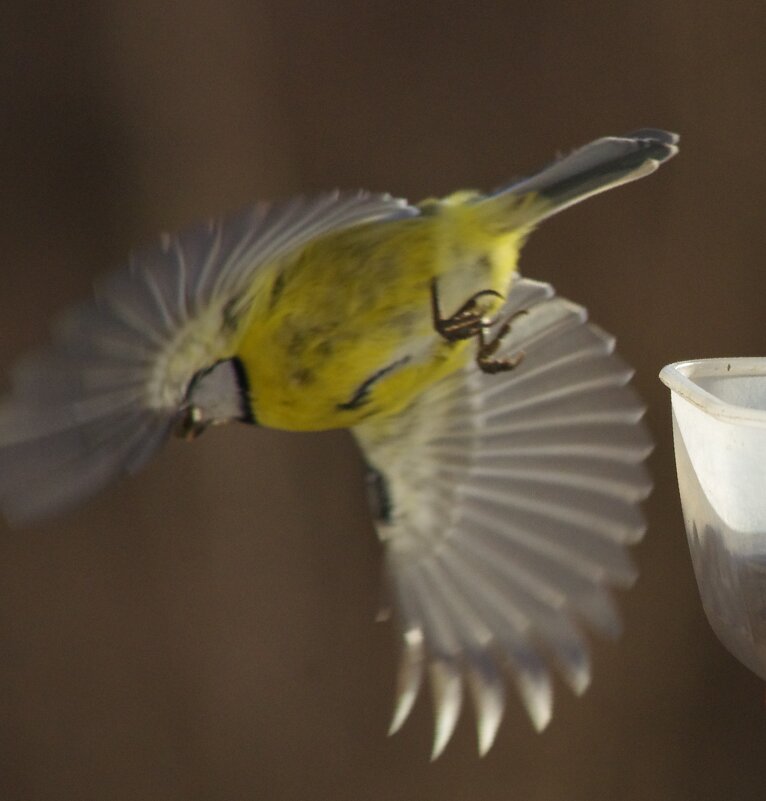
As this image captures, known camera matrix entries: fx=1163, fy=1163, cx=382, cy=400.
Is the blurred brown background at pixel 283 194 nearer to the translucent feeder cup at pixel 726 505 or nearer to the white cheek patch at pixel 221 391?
the white cheek patch at pixel 221 391

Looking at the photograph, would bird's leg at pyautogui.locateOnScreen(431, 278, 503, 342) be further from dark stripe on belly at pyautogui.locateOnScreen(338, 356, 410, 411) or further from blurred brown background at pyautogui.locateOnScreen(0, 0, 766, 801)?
blurred brown background at pyautogui.locateOnScreen(0, 0, 766, 801)

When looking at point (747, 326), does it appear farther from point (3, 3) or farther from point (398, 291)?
point (3, 3)

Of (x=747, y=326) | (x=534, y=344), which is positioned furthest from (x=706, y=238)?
(x=534, y=344)

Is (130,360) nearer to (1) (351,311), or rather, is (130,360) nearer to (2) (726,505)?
(1) (351,311)

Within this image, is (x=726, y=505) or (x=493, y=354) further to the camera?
(x=493, y=354)

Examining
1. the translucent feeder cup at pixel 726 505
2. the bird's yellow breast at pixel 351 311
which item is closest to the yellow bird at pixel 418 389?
the bird's yellow breast at pixel 351 311

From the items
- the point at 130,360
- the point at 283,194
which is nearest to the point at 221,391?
the point at 130,360
